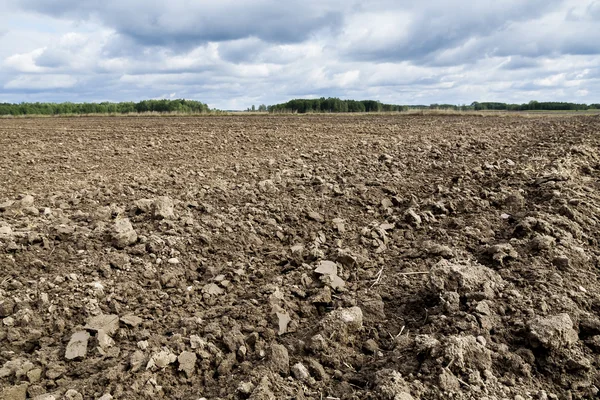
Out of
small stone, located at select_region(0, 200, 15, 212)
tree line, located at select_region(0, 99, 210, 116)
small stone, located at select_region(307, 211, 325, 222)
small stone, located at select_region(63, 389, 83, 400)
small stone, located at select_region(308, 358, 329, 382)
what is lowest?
small stone, located at select_region(63, 389, 83, 400)

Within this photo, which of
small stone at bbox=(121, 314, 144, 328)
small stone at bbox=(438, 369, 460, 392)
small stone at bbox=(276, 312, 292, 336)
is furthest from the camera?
small stone at bbox=(121, 314, 144, 328)

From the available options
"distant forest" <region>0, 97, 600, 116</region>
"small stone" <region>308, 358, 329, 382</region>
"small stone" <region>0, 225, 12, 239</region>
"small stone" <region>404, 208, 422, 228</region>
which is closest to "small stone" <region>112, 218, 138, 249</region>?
"small stone" <region>0, 225, 12, 239</region>

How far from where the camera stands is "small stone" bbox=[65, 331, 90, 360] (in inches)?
110

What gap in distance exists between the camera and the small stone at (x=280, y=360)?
2547mm

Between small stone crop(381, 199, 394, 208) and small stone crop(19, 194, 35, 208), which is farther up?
small stone crop(19, 194, 35, 208)

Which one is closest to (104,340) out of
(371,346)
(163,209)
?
(371,346)

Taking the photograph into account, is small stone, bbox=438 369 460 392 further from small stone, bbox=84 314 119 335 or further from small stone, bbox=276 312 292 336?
small stone, bbox=84 314 119 335

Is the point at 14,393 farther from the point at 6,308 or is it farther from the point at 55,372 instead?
the point at 6,308

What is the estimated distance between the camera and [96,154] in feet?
32.6

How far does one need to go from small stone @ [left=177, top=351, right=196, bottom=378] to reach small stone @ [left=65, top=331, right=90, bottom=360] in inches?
25.4

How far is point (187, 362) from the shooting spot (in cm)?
265

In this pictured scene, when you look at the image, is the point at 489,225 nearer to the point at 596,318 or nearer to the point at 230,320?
the point at 596,318

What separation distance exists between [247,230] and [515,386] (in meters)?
2.91

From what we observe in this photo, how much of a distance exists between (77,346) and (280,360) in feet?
4.27
